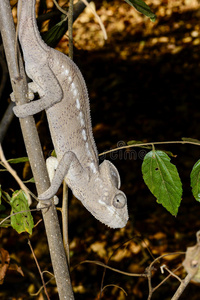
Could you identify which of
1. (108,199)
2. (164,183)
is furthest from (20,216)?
(164,183)

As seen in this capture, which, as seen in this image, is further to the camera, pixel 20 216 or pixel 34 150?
pixel 20 216

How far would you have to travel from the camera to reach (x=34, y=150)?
693 mm

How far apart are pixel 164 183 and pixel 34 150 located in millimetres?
265

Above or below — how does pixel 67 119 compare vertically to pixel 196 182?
above

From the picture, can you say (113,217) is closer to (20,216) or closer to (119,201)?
(119,201)

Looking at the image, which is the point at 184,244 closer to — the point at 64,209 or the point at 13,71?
the point at 64,209

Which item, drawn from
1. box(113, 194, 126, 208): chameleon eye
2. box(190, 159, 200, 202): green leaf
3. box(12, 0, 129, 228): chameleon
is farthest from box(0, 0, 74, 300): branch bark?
box(190, 159, 200, 202): green leaf

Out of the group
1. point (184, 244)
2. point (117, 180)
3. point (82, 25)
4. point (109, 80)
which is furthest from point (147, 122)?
point (117, 180)

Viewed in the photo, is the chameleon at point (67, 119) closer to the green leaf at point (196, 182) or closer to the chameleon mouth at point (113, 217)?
the chameleon mouth at point (113, 217)

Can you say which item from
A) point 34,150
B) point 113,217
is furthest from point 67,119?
point 113,217

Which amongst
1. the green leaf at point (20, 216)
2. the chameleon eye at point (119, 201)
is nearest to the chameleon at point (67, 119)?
the chameleon eye at point (119, 201)

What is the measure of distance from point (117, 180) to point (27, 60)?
0.31m

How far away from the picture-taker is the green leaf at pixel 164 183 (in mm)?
759

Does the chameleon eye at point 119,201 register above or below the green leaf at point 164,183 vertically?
below
